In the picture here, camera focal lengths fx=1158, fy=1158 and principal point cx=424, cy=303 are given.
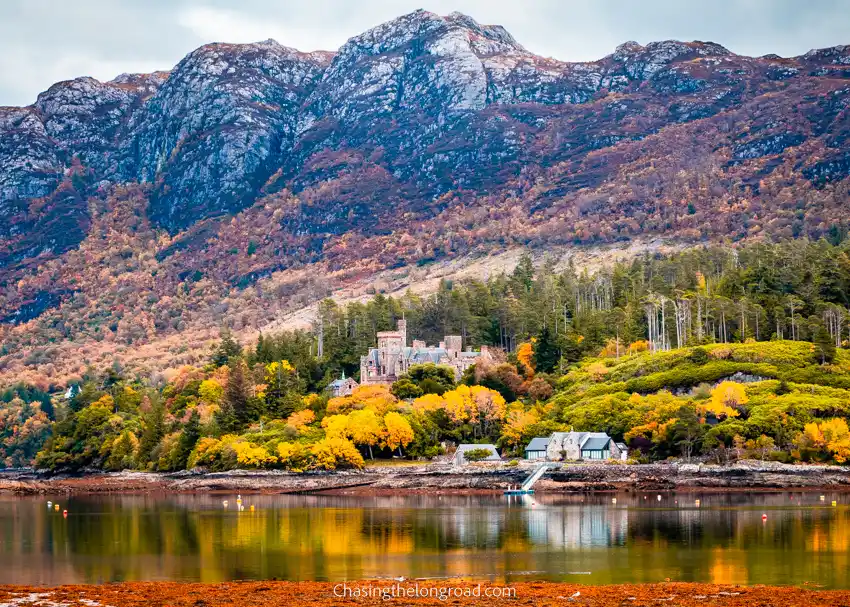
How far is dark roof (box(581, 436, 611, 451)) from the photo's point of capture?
114 meters

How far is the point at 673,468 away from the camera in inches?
4250

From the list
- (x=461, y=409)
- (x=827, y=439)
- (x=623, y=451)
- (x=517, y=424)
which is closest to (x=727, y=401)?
(x=827, y=439)

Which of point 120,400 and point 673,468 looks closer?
point 673,468

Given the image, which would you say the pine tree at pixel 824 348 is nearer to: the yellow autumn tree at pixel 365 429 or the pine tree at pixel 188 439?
the yellow autumn tree at pixel 365 429

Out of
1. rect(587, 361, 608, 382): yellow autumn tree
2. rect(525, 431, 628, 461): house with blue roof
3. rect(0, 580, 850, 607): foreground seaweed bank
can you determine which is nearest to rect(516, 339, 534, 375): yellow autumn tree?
rect(587, 361, 608, 382): yellow autumn tree

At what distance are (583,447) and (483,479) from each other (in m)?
10.4

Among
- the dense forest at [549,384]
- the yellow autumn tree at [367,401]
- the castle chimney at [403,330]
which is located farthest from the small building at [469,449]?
the castle chimney at [403,330]

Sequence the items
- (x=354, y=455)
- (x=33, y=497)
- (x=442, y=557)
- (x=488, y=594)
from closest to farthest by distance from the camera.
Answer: (x=488, y=594) → (x=442, y=557) → (x=354, y=455) → (x=33, y=497)

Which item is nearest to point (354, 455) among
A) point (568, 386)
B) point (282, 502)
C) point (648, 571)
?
point (282, 502)

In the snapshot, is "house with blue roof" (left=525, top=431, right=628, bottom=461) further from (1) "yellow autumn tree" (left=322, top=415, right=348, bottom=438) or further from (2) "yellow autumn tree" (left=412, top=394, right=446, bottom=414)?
(1) "yellow autumn tree" (left=322, top=415, right=348, bottom=438)

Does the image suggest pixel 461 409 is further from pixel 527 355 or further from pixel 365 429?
pixel 527 355

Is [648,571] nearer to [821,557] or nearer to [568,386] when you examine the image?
[821,557]

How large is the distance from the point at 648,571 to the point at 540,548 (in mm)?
10042

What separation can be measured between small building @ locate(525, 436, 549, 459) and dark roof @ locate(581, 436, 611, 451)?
13.8ft
